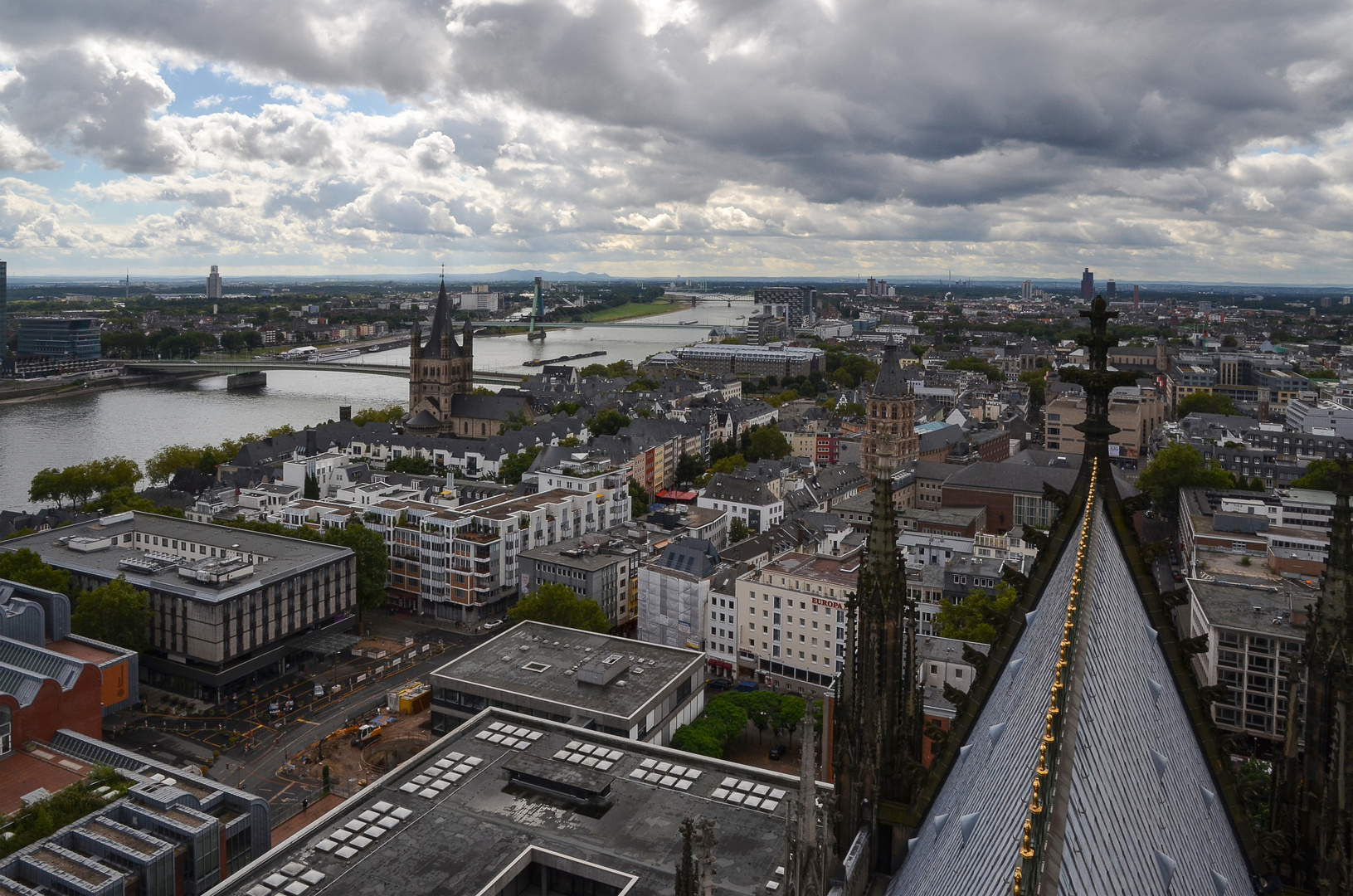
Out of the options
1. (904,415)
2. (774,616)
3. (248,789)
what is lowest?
(248,789)

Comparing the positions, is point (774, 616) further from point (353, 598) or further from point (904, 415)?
point (904, 415)

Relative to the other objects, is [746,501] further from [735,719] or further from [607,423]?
[607,423]

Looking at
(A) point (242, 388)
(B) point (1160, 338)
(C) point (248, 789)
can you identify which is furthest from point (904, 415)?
(B) point (1160, 338)

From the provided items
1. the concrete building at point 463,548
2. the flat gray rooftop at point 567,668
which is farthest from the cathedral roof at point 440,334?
the flat gray rooftop at point 567,668

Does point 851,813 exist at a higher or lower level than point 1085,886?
lower

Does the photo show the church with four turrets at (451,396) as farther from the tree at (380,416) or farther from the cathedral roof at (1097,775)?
the cathedral roof at (1097,775)

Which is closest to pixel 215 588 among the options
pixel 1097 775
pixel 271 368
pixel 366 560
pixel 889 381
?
pixel 366 560

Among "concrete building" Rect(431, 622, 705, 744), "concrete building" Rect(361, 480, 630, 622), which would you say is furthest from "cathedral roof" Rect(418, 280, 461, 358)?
"concrete building" Rect(431, 622, 705, 744)
